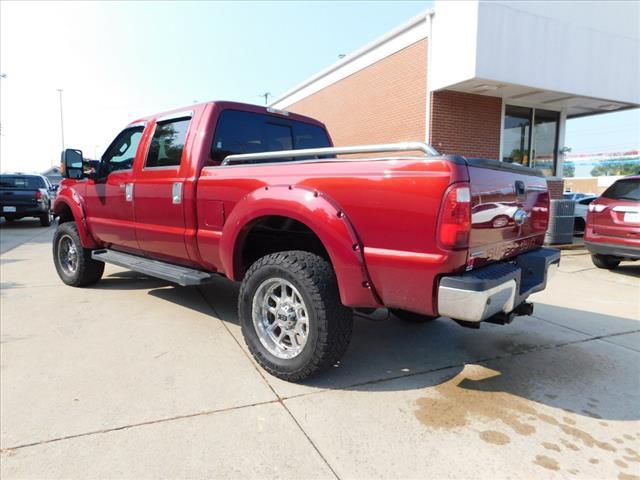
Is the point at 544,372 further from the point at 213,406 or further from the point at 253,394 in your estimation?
the point at 213,406

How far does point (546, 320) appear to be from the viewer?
14.6 feet

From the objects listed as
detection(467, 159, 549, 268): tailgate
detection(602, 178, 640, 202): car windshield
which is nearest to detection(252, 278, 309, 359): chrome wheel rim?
detection(467, 159, 549, 268): tailgate

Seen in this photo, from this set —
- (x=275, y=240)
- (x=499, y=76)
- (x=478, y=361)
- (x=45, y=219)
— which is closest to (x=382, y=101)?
(x=499, y=76)

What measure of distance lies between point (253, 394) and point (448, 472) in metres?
1.28

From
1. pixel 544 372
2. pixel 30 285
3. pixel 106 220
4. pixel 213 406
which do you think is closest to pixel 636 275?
pixel 544 372

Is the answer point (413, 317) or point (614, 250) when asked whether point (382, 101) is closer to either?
point (614, 250)

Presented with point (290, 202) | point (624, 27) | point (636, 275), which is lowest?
point (636, 275)

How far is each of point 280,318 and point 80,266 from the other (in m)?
3.57

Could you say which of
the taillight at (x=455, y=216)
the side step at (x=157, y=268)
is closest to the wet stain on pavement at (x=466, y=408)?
the taillight at (x=455, y=216)

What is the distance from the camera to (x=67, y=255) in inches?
229

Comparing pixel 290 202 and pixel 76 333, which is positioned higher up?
pixel 290 202

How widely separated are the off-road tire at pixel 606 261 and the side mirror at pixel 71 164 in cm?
801

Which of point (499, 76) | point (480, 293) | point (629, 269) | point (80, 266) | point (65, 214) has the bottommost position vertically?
point (629, 269)

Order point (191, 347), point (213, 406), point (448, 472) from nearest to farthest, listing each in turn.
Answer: point (448, 472) < point (213, 406) < point (191, 347)
